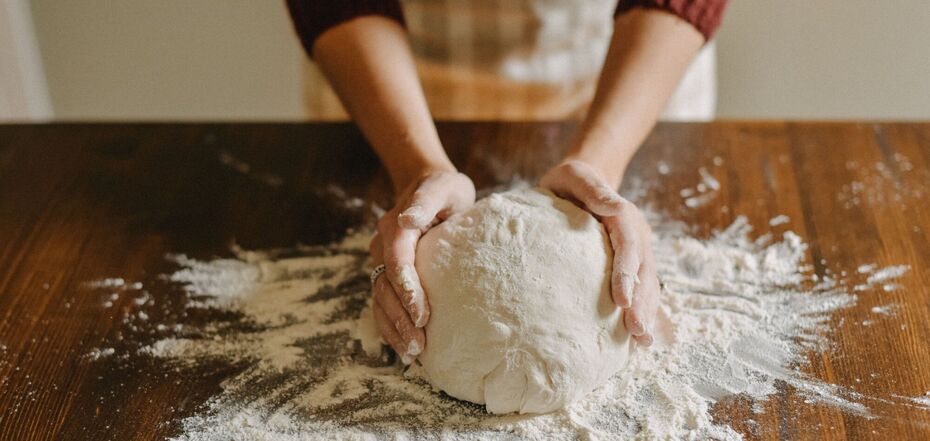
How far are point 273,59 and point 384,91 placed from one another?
146 centimetres

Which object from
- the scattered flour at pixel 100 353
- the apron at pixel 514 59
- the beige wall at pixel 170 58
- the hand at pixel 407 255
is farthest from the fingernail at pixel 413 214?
the beige wall at pixel 170 58

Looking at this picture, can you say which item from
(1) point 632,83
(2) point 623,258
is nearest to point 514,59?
(1) point 632,83

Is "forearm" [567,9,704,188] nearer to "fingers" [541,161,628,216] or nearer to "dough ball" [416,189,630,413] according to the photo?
"fingers" [541,161,628,216]

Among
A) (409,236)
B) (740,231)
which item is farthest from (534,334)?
(740,231)

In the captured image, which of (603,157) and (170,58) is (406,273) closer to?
(603,157)

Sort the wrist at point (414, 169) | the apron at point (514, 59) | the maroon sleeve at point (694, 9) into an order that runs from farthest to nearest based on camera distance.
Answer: the apron at point (514, 59) → the maroon sleeve at point (694, 9) → the wrist at point (414, 169)

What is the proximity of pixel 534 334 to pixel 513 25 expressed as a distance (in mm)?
818

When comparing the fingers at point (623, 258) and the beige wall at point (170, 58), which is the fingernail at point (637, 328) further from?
the beige wall at point (170, 58)

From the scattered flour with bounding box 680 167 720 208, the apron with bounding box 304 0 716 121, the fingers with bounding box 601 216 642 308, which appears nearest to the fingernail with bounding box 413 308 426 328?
the fingers with bounding box 601 216 642 308

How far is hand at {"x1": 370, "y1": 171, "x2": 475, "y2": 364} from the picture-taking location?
→ 1.03 m

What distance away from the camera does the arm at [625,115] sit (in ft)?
3.58

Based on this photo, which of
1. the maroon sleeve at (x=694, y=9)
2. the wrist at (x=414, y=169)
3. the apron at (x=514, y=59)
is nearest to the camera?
the wrist at (x=414, y=169)

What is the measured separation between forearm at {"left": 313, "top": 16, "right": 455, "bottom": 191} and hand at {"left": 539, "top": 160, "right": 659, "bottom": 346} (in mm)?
198

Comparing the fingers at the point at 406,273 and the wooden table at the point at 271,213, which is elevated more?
the fingers at the point at 406,273
